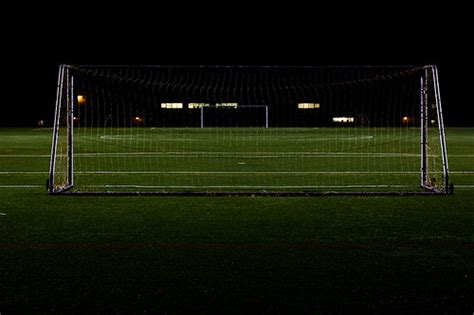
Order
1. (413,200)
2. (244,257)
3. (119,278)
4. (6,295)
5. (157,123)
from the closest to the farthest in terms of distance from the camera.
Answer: (6,295)
(119,278)
(244,257)
(413,200)
(157,123)

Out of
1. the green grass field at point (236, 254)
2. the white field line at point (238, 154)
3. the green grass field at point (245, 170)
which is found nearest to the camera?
the green grass field at point (236, 254)

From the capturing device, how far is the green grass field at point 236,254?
19.6 ft

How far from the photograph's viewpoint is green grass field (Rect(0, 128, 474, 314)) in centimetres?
598

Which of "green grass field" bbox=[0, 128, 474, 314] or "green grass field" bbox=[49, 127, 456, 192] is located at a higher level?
"green grass field" bbox=[49, 127, 456, 192]

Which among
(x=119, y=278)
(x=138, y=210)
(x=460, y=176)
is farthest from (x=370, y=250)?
(x=460, y=176)

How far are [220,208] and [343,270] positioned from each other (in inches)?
174

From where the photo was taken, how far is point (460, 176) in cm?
1673

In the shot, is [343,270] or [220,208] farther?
[220,208]

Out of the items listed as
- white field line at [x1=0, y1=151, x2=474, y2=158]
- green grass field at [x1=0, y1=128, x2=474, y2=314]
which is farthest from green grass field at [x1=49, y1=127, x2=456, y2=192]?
green grass field at [x1=0, y1=128, x2=474, y2=314]

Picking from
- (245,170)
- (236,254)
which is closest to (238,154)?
(245,170)

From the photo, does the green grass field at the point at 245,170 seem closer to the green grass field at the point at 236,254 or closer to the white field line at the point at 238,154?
the white field line at the point at 238,154

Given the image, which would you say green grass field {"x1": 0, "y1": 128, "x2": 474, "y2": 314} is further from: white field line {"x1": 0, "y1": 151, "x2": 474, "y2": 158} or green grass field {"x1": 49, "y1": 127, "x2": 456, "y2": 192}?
white field line {"x1": 0, "y1": 151, "x2": 474, "y2": 158}

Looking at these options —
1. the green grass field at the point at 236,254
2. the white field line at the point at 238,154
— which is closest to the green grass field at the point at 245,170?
the white field line at the point at 238,154

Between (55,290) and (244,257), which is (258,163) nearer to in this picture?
(244,257)
